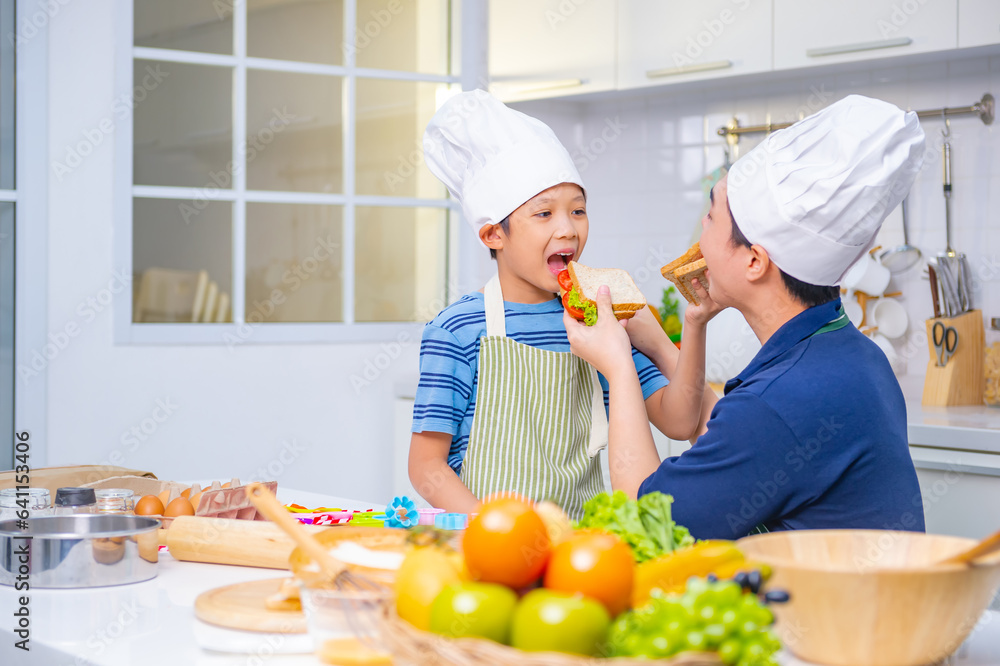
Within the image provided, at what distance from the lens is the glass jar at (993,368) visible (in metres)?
2.65

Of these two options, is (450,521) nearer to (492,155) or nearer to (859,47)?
(492,155)

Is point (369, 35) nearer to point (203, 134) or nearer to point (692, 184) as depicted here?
point (203, 134)

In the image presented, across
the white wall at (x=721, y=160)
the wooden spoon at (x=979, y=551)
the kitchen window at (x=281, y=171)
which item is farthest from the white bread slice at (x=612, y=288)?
the kitchen window at (x=281, y=171)

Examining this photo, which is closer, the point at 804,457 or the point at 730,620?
the point at 730,620

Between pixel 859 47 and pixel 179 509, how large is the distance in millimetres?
2211

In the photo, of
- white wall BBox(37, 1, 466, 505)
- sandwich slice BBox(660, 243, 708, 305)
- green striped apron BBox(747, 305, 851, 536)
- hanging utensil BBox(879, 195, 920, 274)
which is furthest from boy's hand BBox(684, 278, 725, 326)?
white wall BBox(37, 1, 466, 505)

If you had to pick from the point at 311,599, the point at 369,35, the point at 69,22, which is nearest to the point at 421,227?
the point at 369,35

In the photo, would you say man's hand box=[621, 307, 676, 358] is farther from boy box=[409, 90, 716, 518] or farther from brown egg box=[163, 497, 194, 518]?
brown egg box=[163, 497, 194, 518]

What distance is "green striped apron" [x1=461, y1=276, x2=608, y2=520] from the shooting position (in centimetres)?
154

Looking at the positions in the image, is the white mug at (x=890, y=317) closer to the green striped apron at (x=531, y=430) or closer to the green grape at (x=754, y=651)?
the green striped apron at (x=531, y=430)

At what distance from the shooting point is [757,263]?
130cm

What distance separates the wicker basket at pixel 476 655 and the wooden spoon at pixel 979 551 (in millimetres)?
287

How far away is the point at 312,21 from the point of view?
10.5 feet

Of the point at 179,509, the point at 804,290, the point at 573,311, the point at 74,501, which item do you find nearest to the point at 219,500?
the point at 179,509
